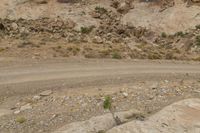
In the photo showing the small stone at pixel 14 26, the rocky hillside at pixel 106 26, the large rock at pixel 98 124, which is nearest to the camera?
the large rock at pixel 98 124

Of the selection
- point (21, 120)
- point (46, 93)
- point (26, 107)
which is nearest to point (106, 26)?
point (46, 93)

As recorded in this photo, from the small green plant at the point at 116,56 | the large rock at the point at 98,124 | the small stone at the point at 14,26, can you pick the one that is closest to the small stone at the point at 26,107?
the large rock at the point at 98,124

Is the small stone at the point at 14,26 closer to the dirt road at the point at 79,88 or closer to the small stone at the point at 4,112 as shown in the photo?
the dirt road at the point at 79,88

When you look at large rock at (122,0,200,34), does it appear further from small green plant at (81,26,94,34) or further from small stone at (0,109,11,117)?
small stone at (0,109,11,117)

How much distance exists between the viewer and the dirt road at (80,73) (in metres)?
22.9

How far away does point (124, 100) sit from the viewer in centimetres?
1917

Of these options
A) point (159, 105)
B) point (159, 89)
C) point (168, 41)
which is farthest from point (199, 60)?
point (159, 105)

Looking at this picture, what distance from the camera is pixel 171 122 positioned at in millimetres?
16422

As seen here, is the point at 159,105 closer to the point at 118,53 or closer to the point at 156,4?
the point at 118,53

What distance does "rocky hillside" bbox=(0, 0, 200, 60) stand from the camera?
35344 millimetres

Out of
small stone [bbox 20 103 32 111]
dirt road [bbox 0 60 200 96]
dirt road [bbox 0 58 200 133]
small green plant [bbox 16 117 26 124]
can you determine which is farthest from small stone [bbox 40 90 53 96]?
small green plant [bbox 16 117 26 124]

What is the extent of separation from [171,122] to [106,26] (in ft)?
80.5

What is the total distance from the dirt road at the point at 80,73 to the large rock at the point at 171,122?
580 centimetres

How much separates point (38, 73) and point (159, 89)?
8.06 metres
